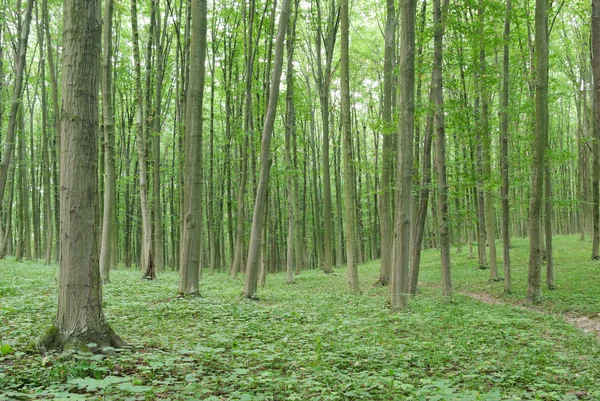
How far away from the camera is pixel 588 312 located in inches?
369

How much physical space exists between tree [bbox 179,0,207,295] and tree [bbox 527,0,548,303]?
825cm

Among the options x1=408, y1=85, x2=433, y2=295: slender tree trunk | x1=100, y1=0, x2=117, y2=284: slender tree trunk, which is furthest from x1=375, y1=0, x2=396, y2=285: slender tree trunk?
x1=100, y1=0, x2=117, y2=284: slender tree trunk

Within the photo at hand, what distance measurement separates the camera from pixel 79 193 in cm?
447

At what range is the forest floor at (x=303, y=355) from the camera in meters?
3.61

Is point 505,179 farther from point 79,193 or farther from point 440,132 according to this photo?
point 79,193

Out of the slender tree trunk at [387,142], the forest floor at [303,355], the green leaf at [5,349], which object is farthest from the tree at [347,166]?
the green leaf at [5,349]

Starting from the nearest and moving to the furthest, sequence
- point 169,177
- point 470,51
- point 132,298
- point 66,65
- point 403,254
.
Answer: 1. point 66,65
2. point 403,254
3. point 132,298
4. point 470,51
5. point 169,177

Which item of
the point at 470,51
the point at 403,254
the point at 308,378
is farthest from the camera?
the point at 470,51

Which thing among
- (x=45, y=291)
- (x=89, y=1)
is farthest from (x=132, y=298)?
(x=89, y=1)

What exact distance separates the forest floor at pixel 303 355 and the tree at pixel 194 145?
3.73 feet

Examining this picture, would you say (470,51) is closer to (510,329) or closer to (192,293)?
(510,329)

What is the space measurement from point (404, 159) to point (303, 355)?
518cm

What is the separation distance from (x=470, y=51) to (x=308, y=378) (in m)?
11.0

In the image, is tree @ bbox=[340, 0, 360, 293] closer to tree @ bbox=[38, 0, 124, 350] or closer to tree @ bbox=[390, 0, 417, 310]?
tree @ bbox=[390, 0, 417, 310]
